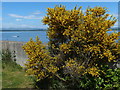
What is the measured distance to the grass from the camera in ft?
17.4

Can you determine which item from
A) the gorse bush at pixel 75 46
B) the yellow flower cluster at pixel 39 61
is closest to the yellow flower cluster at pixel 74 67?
the gorse bush at pixel 75 46

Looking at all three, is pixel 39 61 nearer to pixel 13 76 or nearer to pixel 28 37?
pixel 13 76

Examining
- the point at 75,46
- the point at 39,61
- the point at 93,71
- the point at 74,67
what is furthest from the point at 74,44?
the point at 39,61

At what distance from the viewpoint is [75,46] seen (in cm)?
408

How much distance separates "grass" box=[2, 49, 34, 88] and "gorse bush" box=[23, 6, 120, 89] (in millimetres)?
1201

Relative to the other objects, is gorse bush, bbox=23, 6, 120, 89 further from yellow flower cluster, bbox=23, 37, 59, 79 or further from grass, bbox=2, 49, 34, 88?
grass, bbox=2, 49, 34, 88

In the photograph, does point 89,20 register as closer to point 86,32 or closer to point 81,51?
point 86,32

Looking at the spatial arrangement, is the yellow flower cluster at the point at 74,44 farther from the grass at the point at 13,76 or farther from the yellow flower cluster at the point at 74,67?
the grass at the point at 13,76

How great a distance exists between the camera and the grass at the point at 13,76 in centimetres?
529

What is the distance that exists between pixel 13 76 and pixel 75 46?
336cm

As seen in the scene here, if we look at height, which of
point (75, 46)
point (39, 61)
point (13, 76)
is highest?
point (75, 46)

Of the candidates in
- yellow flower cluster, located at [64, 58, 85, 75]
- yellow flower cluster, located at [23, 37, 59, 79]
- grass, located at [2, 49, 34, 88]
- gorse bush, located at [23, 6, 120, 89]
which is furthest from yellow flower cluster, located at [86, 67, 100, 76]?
grass, located at [2, 49, 34, 88]

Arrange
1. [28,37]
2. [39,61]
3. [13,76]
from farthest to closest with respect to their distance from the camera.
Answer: [28,37] < [13,76] < [39,61]

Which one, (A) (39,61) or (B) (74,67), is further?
(A) (39,61)
